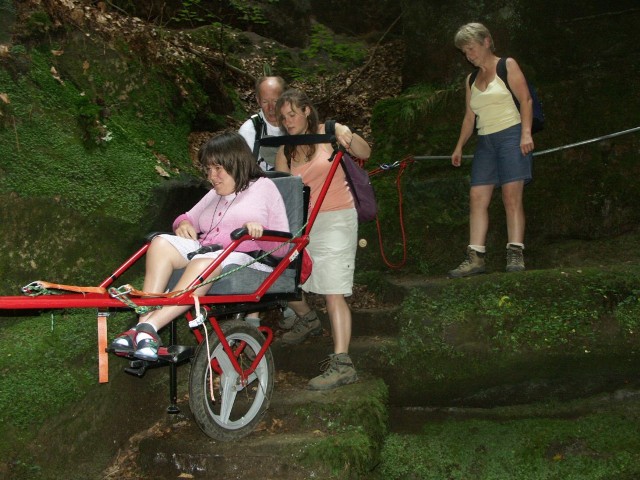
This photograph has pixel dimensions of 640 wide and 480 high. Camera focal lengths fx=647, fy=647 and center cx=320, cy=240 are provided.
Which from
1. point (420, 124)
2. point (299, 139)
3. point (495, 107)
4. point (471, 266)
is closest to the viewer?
point (299, 139)

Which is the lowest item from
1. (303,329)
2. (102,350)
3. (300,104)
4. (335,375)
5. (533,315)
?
(335,375)

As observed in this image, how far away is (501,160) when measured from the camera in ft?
17.0

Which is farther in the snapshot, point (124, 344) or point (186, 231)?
point (186, 231)

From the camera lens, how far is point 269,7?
12.1 meters

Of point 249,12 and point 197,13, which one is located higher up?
point 249,12

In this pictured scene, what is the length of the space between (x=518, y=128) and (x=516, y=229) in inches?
31.5

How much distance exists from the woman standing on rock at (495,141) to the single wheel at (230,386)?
6.52 feet

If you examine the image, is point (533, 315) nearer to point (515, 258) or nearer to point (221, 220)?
point (515, 258)

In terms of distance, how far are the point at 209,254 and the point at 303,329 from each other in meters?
1.81

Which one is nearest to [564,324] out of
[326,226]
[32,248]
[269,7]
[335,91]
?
[326,226]

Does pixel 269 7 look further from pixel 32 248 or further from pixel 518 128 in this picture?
pixel 32 248

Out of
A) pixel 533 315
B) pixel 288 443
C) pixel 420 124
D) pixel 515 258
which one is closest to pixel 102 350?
pixel 288 443

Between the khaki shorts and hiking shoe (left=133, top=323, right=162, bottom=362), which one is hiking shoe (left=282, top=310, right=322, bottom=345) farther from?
hiking shoe (left=133, top=323, right=162, bottom=362)

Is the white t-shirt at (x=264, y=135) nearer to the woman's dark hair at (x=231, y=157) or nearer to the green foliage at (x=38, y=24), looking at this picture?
the woman's dark hair at (x=231, y=157)
